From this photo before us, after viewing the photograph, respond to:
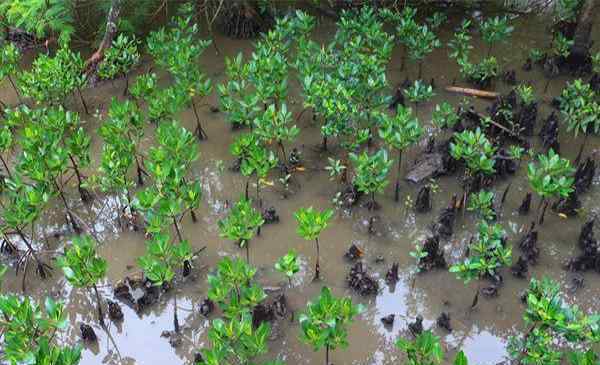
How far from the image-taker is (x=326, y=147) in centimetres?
530

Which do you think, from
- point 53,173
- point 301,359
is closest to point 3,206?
point 53,173

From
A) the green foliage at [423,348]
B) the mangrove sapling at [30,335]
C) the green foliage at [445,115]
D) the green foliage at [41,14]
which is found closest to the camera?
the mangrove sapling at [30,335]

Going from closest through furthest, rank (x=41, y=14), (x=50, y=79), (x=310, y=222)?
(x=310, y=222), (x=50, y=79), (x=41, y=14)

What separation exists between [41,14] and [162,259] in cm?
378

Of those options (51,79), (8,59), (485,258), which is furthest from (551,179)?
(8,59)

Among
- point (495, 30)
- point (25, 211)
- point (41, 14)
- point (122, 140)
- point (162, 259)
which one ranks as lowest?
point (162, 259)

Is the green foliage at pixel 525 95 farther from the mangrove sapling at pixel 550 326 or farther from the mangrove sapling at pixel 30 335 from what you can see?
the mangrove sapling at pixel 30 335

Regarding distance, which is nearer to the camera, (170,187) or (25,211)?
(25,211)

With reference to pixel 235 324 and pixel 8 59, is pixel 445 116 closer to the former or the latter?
pixel 235 324

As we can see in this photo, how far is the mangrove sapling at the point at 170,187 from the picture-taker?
4016 mm

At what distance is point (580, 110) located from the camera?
4988mm

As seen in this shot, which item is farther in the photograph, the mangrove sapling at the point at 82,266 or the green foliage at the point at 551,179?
the green foliage at the point at 551,179

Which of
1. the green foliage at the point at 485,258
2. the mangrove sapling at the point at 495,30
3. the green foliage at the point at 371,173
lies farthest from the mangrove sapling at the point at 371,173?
the mangrove sapling at the point at 495,30

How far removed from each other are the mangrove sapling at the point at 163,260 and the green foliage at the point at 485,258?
1733 mm
